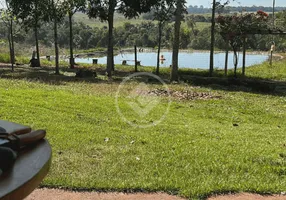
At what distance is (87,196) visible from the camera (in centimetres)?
353

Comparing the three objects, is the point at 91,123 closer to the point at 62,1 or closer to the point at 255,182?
the point at 255,182

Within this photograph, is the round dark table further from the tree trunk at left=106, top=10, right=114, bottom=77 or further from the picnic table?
the tree trunk at left=106, top=10, right=114, bottom=77

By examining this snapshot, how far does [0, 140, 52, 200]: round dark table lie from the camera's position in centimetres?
137

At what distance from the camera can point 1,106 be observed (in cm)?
727

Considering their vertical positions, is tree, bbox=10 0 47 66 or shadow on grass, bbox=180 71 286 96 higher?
tree, bbox=10 0 47 66

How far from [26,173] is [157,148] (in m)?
3.69

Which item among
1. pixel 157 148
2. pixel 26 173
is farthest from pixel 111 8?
pixel 26 173

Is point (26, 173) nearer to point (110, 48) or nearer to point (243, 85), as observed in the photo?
point (243, 85)

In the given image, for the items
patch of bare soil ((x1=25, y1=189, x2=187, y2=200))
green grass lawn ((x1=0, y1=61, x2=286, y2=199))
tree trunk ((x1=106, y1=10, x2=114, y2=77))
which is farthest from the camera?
tree trunk ((x1=106, y1=10, x2=114, y2=77))

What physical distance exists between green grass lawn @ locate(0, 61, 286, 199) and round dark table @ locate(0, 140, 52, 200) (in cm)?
203

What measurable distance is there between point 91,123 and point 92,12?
1525 cm

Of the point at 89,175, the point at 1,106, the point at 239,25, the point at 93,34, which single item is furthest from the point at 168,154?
the point at 93,34
